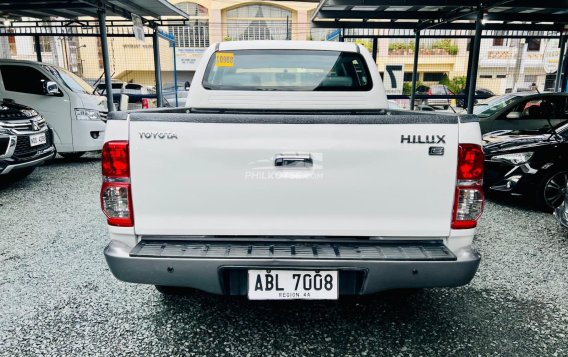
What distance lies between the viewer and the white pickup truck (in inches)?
80.6

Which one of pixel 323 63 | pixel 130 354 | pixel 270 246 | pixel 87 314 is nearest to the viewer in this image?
pixel 270 246

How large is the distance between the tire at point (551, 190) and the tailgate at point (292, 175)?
3.66m

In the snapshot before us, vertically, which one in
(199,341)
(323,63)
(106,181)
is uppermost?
(323,63)

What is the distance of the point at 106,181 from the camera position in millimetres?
2133

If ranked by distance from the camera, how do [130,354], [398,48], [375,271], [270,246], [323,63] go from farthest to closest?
[398,48] → [323,63] → [130,354] → [270,246] → [375,271]

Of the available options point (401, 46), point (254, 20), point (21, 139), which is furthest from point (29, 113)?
point (254, 20)

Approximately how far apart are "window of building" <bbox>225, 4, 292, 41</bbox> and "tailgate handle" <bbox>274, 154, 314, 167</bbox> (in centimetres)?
3680

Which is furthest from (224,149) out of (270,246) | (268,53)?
(268,53)

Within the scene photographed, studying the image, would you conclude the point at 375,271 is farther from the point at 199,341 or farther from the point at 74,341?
the point at 74,341

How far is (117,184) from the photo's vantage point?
2125 millimetres

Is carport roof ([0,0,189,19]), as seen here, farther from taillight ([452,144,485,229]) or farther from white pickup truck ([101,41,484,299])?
taillight ([452,144,485,229])

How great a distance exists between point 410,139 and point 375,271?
0.66 m

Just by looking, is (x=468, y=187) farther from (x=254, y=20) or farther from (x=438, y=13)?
(x=254, y=20)

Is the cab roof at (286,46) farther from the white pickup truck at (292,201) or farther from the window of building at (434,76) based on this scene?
the window of building at (434,76)
